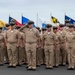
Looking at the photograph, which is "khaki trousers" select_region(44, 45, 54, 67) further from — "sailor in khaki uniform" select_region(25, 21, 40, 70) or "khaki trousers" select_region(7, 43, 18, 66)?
"khaki trousers" select_region(7, 43, 18, 66)

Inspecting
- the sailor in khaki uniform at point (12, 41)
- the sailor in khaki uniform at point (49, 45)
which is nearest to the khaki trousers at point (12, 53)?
the sailor in khaki uniform at point (12, 41)

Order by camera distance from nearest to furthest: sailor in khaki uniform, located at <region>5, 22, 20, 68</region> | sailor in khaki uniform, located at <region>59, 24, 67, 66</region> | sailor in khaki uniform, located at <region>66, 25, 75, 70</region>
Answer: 1. sailor in khaki uniform, located at <region>66, 25, 75, 70</region>
2. sailor in khaki uniform, located at <region>5, 22, 20, 68</region>
3. sailor in khaki uniform, located at <region>59, 24, 67, 66</region>

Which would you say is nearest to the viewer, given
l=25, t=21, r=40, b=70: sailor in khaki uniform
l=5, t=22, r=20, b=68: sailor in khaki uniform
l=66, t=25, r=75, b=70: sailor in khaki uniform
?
l=25, t=21, r=40, b=70: sailor in khaki uniform

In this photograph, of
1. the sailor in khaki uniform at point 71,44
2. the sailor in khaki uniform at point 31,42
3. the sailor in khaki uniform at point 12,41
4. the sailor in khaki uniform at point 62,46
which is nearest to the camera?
the sailor in khaki uniform at point 31,42

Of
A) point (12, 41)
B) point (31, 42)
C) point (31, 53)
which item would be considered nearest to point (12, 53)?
point (12, 41)

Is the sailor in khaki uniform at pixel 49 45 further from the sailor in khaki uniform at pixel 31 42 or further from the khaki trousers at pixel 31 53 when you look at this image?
Answer: the khaki trousers at pixel 31 53

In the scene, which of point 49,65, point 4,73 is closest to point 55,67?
point 49,65

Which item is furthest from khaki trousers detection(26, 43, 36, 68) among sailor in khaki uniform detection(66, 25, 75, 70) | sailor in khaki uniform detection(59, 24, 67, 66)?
sailor in khaki uniform detection(59, 24, 67, 66)

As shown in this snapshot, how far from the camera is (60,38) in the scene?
623 inches

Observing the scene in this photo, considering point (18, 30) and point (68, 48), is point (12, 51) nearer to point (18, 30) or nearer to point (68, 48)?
point (18, 30)

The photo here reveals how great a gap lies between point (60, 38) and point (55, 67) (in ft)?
4.54

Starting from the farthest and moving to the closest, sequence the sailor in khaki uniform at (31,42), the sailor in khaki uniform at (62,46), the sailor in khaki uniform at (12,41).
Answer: the sailor in khaki uniform at (62,46) < the sailor in khaki uniform at (12,41) < the sailor in khaki uniform at (31,42)

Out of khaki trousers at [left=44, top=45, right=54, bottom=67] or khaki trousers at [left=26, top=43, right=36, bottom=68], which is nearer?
khaki trousers at [left=26, top=43, right=36, bottom=68]

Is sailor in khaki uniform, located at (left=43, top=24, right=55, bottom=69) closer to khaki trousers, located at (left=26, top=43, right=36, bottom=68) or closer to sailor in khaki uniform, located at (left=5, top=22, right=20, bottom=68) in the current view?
khaki trousers, located at (left=26, top=43, right=36, bottom=68)
